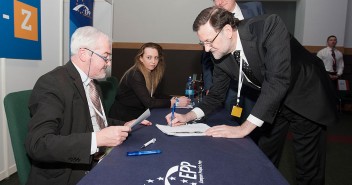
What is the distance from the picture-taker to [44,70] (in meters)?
2.82

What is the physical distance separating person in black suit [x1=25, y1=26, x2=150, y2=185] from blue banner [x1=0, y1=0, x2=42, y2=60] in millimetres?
1172

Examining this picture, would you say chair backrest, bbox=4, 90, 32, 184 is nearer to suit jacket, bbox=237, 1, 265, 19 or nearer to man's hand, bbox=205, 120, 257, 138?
man's hand, bbox=205, 120, 257, 138

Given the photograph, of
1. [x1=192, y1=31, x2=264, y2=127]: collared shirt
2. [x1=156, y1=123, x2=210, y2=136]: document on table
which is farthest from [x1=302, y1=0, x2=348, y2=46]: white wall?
[x1=156, y1=123, x2=210, y2=136]: document on table

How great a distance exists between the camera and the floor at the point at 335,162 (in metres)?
2.67

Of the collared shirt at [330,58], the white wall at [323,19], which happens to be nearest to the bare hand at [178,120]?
the collared shirt at [330,58]

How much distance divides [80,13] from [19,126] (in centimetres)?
248

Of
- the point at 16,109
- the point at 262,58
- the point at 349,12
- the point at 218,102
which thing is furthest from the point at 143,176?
the point at 349,12

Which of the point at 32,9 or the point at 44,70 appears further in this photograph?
the point at 44,70

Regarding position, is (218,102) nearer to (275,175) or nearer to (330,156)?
(275,175)

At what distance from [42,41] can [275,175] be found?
2565mm

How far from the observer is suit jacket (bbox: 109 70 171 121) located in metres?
2.44

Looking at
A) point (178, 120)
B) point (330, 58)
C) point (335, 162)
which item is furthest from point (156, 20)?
point (178, 120)

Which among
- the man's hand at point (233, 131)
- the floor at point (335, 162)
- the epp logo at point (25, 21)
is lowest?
the floor at point (335, 162)

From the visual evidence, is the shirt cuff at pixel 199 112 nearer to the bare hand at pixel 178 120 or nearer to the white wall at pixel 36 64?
the bare hand at pixel 178 120
